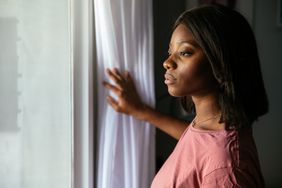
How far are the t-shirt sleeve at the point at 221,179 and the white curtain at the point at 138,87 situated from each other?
0.47 meters

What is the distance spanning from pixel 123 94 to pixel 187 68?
345 mm

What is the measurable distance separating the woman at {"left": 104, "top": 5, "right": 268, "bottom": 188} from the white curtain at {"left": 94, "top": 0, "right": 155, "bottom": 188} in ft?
0.81

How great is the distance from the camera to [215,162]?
0.81 metres

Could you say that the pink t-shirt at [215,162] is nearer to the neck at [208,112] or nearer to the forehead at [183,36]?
the neck at [208,112]

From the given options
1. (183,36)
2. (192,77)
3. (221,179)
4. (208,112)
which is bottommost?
(221,179)

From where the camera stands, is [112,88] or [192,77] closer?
[192,77]

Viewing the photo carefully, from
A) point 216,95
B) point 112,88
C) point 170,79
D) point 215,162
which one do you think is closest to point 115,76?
point 112,88

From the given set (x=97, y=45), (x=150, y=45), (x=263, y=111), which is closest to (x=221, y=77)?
(x=263, y=111)

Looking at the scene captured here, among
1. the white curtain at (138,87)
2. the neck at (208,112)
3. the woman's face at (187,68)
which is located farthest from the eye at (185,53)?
the white curtain at (138,87)

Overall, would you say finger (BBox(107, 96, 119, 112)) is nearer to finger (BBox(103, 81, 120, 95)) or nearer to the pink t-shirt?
finger (BBox(103, 81, 120, 95))

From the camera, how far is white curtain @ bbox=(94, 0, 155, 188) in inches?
46.2

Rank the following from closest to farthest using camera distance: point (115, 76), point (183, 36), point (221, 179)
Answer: point (221, 179) < point (183, 36) < point (115, 76)

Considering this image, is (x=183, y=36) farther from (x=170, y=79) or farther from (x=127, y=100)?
(x=127, y=100)

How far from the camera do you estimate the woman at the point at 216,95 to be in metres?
0.82
